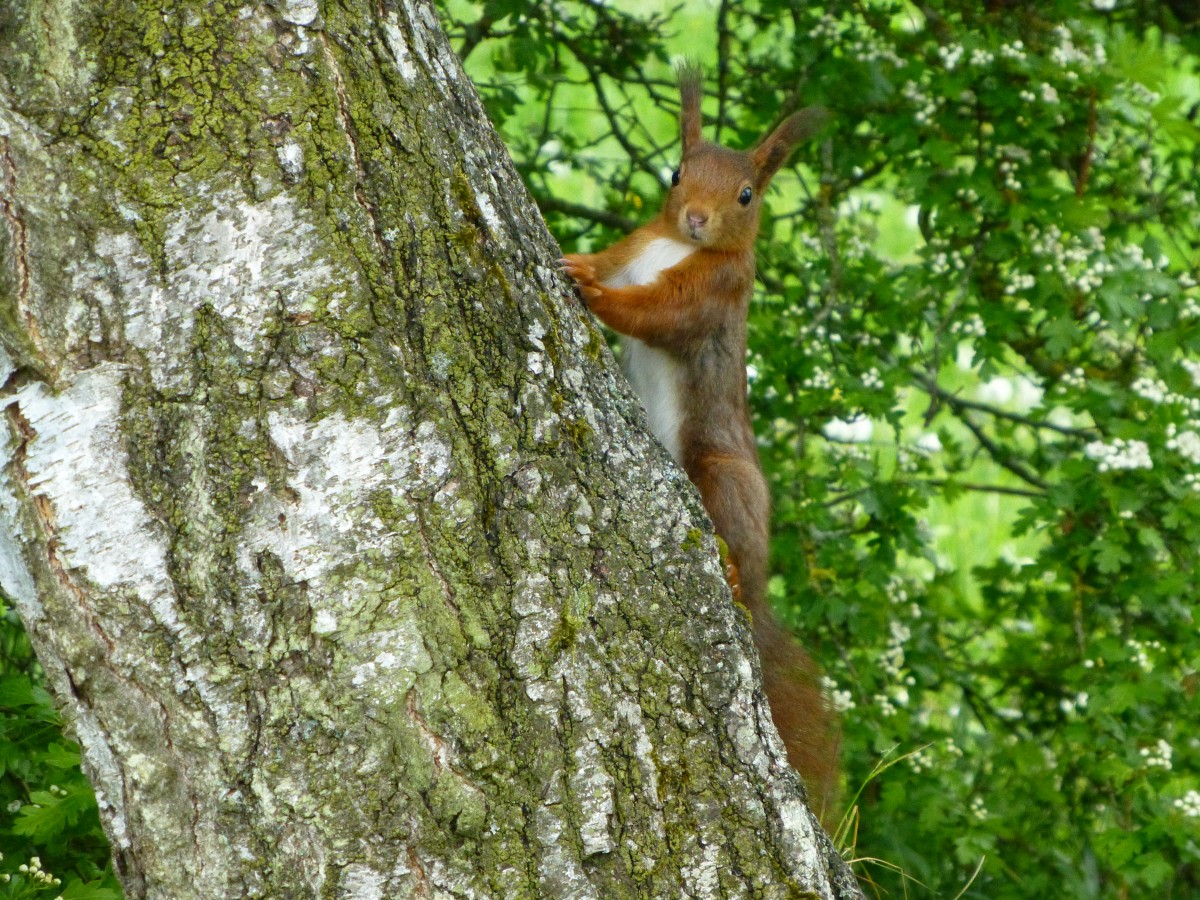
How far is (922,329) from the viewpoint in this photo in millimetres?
3314

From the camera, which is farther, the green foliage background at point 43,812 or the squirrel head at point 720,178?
the squirrel head at point 720,178

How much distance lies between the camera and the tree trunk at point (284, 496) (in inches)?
55.4

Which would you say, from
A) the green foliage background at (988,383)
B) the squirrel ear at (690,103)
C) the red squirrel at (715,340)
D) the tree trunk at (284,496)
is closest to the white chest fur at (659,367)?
the red squirrel at (715,340)

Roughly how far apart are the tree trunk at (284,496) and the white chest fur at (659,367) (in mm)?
1235

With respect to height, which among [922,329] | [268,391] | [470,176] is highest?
[922,329]

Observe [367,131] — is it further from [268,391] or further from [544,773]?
[544,773]

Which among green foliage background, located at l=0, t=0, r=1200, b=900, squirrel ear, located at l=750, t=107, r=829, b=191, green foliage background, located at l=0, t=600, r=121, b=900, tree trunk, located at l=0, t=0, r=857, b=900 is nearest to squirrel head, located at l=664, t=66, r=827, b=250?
squirrel ear, located at l=750, t=107, r=829, b=191

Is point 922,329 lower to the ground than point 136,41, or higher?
higher

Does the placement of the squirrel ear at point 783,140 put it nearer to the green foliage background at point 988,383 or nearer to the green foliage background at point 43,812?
the green foliage background at point 988,383

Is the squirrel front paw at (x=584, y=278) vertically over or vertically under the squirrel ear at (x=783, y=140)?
under

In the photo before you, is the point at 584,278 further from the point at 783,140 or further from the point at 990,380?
the point at 990,380

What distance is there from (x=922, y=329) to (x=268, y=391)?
2231 mm

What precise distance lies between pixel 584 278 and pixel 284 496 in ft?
2.74

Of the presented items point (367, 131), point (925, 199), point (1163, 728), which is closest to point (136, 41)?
point (367, 131)
